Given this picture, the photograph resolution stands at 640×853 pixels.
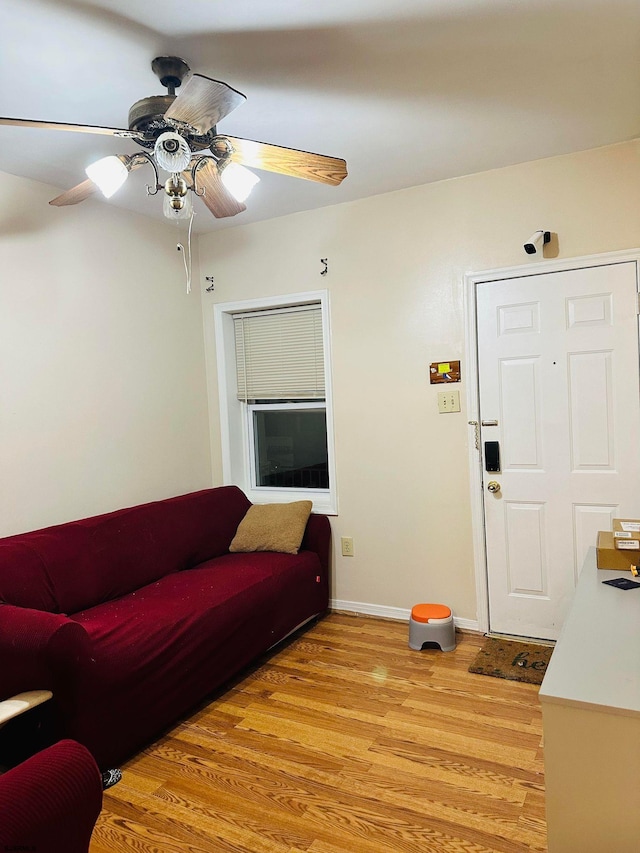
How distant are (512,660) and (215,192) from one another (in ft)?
8.76

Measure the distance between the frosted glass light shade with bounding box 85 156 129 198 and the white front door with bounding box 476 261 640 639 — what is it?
2.10 metres

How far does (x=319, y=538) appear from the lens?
391 cm

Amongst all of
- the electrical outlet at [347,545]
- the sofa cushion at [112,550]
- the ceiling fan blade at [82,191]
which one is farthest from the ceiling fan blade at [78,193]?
the electrical outlet at [347,545]

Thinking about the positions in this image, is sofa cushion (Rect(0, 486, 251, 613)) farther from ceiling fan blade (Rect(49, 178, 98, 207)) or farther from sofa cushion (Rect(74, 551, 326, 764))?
ceiling fan blade (Rect(49, 178, 98, 207))

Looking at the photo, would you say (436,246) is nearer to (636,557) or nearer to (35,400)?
(636,557)

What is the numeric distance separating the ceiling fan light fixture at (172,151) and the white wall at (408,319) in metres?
1.92

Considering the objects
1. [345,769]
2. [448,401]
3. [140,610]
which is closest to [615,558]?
[345,769]

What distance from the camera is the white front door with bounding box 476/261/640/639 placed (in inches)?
124

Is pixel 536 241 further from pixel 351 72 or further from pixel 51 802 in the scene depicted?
pixel 51 802

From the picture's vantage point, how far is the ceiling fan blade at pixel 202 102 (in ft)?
5.52

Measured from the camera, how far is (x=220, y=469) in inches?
174

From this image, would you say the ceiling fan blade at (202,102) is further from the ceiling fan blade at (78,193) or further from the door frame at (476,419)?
the door frame at (476,419)

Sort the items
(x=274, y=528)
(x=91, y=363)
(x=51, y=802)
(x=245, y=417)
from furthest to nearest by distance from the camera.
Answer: (x=245, y=417)
(x=274, y=528)
(x=91, y=363)
(x=51, y=802)

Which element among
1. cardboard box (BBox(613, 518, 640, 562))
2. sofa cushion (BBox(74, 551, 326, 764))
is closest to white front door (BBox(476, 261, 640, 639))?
cardboard box (BBox(613, 518, 640, 562))
